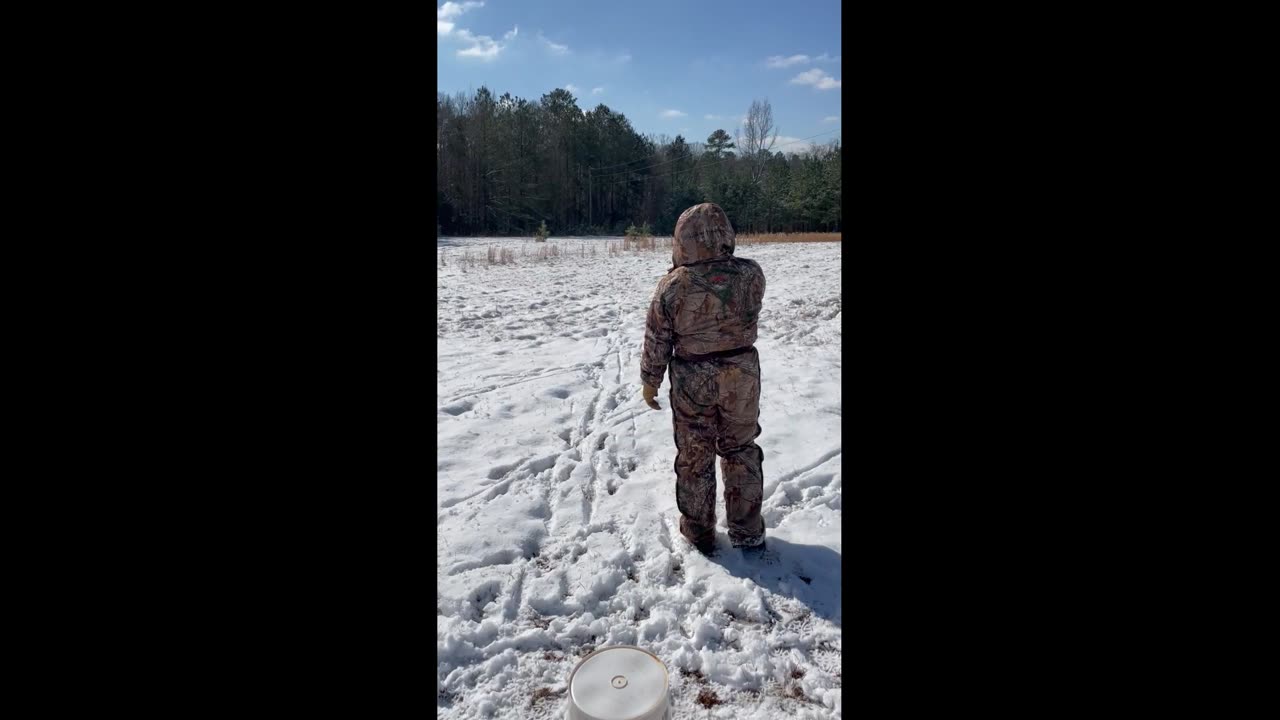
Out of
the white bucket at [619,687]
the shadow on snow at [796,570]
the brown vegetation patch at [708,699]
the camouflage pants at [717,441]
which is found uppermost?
the camouflage pants at [717,441]

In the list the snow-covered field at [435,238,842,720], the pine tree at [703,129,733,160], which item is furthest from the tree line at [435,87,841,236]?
the snow-covered field at [435,238,842,720]

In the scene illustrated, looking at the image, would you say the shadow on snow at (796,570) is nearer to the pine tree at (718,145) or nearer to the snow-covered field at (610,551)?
the snow-covered field at (610,551)

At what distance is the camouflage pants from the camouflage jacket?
0.13 meters

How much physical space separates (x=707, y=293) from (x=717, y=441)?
93cm

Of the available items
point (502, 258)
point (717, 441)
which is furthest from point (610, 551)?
point (502, 258)

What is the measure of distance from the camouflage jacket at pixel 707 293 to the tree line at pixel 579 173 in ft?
105

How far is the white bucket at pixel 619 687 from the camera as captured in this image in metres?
2.16

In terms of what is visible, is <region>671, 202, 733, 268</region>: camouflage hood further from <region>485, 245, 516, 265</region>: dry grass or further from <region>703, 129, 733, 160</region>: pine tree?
<region>703, 129, 733, 160</region>: pine tree

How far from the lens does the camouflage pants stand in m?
3.72

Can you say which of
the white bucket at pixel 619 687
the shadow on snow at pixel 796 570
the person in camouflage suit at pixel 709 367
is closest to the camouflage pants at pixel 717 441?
the person in camouflage suit at pixel 709 367
